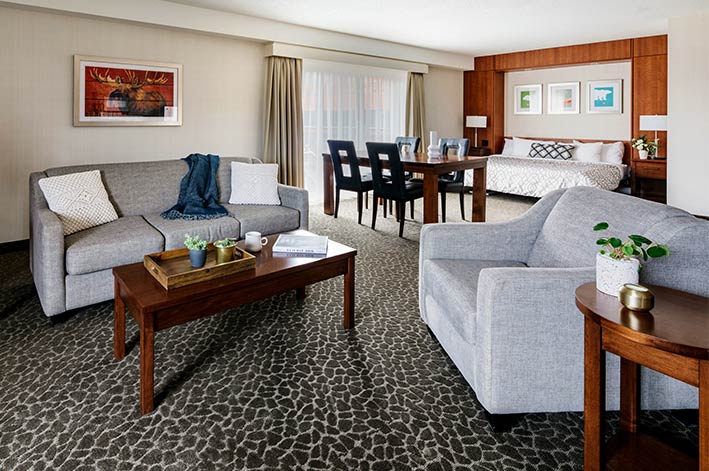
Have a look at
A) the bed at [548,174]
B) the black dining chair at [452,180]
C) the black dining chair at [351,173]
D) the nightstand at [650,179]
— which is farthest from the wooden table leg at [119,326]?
the nightstand at [650,179]

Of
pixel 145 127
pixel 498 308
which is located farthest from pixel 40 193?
pixel 498 308

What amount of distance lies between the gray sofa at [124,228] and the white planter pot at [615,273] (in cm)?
254

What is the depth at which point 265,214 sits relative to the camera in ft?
12.0

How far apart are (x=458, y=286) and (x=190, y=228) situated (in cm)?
197

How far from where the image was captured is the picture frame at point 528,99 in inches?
323

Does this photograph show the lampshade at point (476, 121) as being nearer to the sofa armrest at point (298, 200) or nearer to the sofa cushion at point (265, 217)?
the sofa armrest at point (298, 200)

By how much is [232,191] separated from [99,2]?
82.5 inches

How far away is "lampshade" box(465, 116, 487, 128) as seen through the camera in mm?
8388

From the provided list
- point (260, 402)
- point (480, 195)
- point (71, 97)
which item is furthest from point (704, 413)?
point (71, 97)

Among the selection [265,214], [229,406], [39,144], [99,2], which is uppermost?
[99,2]

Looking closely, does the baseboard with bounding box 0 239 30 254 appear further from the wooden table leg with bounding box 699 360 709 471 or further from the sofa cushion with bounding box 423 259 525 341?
the wooden table leg with bounding box 699 360 709 471

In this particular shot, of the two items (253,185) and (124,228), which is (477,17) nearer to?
(253,185)

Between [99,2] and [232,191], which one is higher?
[99,2]

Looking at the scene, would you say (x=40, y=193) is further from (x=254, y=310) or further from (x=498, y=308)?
(x=498, y=308)
